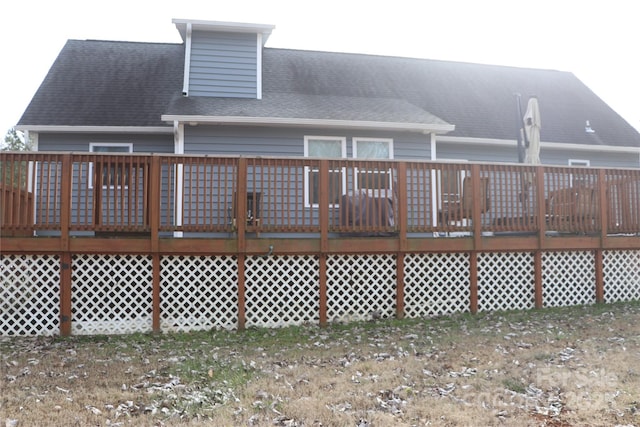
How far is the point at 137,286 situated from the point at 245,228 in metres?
1.56

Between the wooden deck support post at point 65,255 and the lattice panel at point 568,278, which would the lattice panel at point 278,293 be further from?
the lattice panel at point 568,278

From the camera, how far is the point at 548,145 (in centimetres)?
1225

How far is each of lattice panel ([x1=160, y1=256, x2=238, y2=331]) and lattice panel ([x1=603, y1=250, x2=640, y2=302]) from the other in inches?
222

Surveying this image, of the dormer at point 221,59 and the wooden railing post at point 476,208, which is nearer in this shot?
the wooden railing post at point 476,208

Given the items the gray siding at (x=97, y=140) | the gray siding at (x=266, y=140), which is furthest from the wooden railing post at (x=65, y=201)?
the gray siding at (x=97, y=140)

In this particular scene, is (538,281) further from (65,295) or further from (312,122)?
(65,295)

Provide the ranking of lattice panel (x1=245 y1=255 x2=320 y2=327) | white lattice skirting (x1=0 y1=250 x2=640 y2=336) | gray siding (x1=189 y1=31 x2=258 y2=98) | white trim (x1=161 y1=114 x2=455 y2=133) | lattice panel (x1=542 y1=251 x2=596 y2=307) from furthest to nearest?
gray siding (x1=189 y1=31 x2=258 y2=98)
white trim (x1=161 y1=114 x2=455 y2=133)
lattice panel (x1=542 y1=251 x2=596 y2=307)
lattice panel (x1=245 y1=255 x2=320 y2=327)
white lattice skirting (x1=0 y1=250 x2=640 y2=336)

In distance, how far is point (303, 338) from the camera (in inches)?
229

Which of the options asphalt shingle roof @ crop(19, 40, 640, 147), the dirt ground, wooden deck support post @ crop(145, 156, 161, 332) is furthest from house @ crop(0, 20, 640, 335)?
the dirt ground

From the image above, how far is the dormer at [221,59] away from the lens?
1079 cm

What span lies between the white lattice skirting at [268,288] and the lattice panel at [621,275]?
0.9 inches

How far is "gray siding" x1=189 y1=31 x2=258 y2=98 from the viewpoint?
10.8 metres

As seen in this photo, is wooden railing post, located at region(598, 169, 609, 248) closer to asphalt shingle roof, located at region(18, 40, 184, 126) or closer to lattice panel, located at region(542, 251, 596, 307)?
lattice panel, located at region(542, 251, 596, 307)

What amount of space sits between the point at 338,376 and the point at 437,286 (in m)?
3.13
